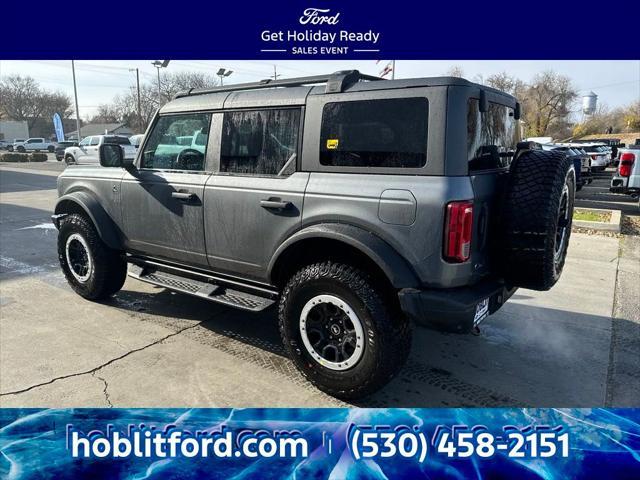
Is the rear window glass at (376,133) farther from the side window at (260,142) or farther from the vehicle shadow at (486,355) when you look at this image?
the vehicle shadow at (486,355)

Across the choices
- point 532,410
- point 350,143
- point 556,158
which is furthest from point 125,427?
point 556,158

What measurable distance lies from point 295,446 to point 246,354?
139 centimetres

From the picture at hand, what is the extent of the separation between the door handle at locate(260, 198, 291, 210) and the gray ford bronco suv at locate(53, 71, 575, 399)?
0.04ft

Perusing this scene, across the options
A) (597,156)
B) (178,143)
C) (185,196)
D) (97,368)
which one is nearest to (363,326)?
(185,196)

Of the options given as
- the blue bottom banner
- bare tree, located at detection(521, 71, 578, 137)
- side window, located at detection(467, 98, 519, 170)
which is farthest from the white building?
side window, located at detection(467, 98, 519, 170)

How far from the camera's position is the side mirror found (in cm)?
417

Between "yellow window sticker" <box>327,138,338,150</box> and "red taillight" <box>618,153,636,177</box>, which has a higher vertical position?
"yellow window sticker" <box>327,138,338,150</box>

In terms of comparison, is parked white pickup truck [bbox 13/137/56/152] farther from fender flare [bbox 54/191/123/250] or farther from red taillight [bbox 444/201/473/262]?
red taillight [bbox 444/201/473/262]

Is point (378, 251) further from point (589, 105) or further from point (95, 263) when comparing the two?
point (589, 105)

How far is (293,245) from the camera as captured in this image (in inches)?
123

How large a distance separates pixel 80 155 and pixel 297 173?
28098 millimetres

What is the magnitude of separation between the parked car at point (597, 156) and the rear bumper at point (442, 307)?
792 inches

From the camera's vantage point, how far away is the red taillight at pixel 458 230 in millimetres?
2547

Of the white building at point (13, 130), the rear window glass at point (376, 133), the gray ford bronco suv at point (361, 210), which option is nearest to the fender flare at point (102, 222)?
the gray ford bronco suv at point (361, 210)
